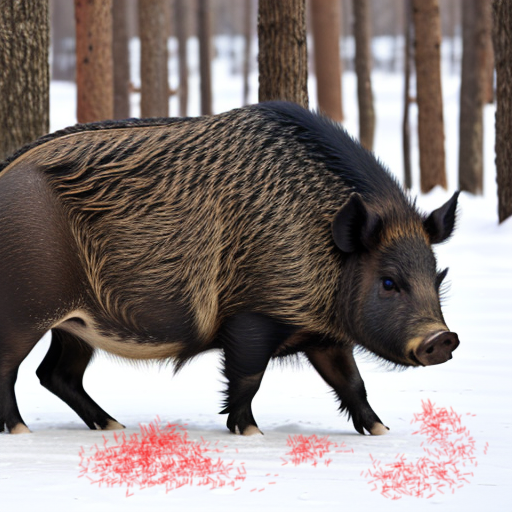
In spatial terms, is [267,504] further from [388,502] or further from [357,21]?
[357,21]

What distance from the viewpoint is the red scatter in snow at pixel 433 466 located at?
3877mm

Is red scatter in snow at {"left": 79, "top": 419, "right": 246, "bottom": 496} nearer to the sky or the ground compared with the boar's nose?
nearer to the ground

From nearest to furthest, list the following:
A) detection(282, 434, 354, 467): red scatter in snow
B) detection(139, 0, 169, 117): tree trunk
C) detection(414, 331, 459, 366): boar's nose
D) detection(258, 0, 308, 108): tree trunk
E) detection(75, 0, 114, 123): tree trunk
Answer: detection(282, 434, 354, 467): red scatter in snow < detection(414, 331, 459, 366): boar's nose < detection(258, 0, 308, 108): tree trunk < detection(75, 0, 114, 123): tree trunk < detection(139, 0, 169, 117): tree trunk

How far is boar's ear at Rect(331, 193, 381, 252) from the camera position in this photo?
489cm

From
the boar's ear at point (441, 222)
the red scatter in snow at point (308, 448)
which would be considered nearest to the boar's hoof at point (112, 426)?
the red scatter in snow at point (308, 448)

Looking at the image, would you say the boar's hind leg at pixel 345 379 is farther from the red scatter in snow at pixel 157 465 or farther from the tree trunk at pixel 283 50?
the tree trunk at pixel 283 50

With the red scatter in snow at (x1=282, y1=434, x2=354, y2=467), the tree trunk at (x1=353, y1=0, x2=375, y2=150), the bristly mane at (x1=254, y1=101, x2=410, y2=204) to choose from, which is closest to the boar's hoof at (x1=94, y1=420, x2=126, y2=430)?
the red scatter in snow at (x1=282, y1=434, x2=354, y2=467)

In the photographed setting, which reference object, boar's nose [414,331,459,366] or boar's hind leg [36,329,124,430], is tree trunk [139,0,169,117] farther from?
boar's nose [414,331,459,366]

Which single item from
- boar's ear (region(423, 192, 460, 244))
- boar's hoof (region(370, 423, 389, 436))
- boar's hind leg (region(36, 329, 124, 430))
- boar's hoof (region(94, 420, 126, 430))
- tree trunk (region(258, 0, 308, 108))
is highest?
tree trunk (region(258, 0, 308, 108))

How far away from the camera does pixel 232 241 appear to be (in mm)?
5102

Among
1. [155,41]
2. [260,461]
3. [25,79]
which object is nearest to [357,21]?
[155,41]

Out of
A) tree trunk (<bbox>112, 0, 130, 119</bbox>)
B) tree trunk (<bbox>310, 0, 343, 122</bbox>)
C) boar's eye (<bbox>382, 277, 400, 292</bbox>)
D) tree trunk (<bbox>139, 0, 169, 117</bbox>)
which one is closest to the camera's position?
boar's eye (<bbox>382, 277, 400, 292</bbox>)

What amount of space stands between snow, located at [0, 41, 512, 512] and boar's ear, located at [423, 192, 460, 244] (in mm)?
781

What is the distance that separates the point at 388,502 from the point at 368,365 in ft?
11.3
